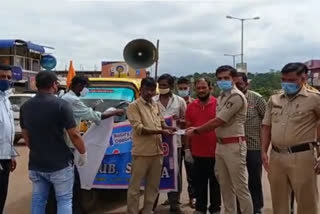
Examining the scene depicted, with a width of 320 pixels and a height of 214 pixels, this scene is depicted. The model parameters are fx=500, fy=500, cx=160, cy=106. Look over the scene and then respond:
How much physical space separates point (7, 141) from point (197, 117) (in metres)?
2.39

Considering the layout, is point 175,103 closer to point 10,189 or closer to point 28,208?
point 28,208

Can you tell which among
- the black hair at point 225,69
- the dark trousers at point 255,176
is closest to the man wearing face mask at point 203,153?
the dark trousers at point 255,176

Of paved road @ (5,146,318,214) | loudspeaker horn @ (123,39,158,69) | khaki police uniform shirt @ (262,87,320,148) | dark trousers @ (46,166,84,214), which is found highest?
loudspeaker horn @ (123,39,158,69)

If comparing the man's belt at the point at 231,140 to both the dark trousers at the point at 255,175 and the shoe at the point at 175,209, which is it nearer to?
the dark trousers at the point at 255,175

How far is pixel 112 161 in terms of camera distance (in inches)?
257

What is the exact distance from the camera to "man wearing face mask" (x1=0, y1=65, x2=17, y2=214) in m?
5.21

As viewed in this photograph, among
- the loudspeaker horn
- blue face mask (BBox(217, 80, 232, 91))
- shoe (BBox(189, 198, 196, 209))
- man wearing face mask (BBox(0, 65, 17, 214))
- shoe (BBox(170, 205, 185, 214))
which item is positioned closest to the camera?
man wearing face mask (BBox(0, 65, 17, 214))

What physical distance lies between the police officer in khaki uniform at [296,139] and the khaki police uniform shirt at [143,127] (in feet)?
5.12

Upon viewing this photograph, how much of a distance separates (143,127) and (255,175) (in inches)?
63.8

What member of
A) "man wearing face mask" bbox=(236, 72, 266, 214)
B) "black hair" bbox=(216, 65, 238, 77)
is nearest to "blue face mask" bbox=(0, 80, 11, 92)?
"black hair" bbox=(216, 65, 238, 77)

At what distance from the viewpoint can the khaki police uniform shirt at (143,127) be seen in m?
5.89

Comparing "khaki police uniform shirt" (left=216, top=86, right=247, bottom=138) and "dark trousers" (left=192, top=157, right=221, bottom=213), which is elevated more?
"khaki police uniform shirt" (left=216, top=86, right=247, bottom=138)

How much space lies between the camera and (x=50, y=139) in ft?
15.3

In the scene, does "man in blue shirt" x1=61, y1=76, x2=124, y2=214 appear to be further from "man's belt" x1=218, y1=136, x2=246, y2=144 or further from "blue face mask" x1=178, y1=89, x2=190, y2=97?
"blue face mask" x1=178, y1=89, x2=190, y2=97
